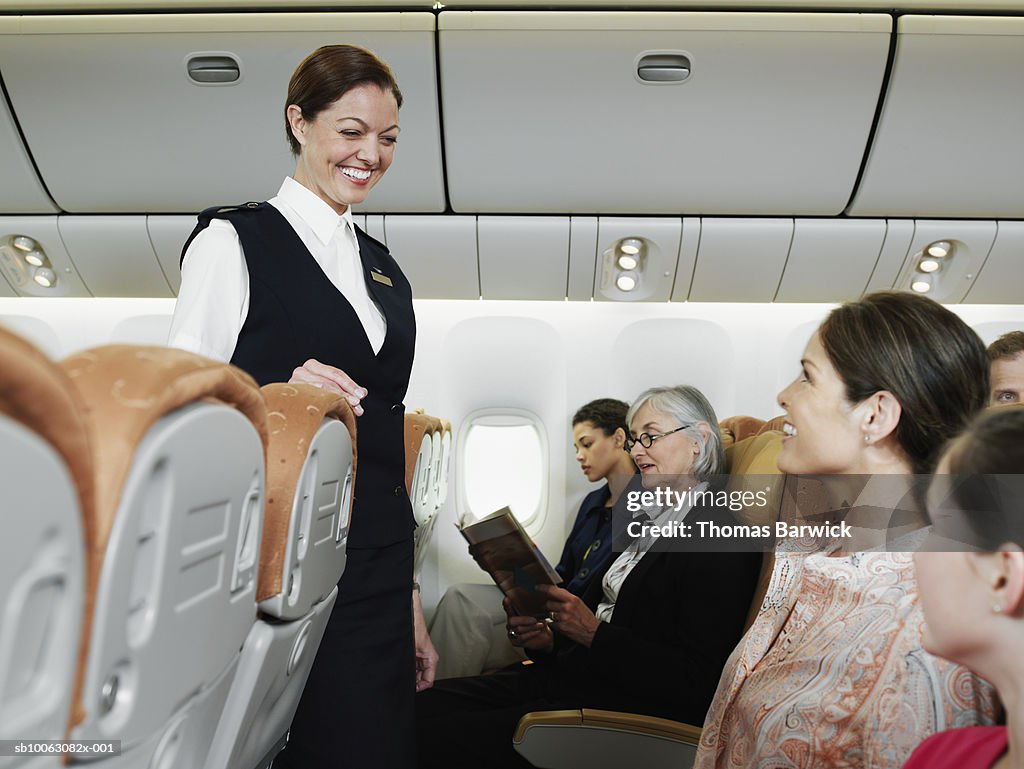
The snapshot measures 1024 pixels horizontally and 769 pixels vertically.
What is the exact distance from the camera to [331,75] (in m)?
1.67

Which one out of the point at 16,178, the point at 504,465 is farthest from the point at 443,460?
the point at 16,178

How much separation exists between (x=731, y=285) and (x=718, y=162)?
828 millimetres

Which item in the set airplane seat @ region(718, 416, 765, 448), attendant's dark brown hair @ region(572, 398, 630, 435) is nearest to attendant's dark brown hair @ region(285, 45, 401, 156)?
airplane seat @ region(718, 416, 765, 448)

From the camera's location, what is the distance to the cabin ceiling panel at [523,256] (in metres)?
3.74

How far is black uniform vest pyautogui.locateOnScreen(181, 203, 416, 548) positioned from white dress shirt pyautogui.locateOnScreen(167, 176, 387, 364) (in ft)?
0.08

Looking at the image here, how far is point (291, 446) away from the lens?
0.92m

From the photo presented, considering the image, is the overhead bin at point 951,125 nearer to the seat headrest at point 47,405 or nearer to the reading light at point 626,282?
the reading light at point 626,282

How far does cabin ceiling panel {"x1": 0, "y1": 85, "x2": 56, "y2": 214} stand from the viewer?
10.9ft

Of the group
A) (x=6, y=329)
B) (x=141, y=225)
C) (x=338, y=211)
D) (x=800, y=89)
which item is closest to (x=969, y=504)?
(x=6, y=329)

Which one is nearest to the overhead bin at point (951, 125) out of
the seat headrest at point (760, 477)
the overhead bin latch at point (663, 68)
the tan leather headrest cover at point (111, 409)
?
the overhead bin latch at point (663, 68)

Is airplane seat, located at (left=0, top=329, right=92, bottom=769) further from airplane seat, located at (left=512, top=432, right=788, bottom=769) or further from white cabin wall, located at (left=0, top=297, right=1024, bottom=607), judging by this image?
white cabin wall, located at (left=0, top=297, right=1024, bottom=607)

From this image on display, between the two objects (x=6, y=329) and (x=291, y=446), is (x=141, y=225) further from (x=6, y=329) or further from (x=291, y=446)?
(x=6, y=329)

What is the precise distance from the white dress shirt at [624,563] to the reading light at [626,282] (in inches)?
62.5

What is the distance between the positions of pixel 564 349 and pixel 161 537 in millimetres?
4131
